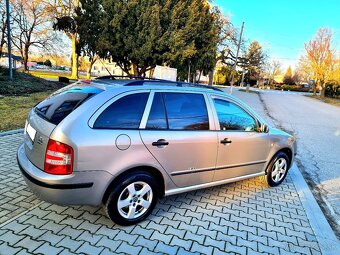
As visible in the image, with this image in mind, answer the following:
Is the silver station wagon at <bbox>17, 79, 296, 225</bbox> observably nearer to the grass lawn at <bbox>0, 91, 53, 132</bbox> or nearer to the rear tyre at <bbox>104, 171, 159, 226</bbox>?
the rear tyre at <bbox>104, 171, 159, 226</bbox>

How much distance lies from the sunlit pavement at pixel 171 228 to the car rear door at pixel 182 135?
495 millimetres

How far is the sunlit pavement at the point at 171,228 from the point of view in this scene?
2.80 m

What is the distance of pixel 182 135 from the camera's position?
11.0 ft

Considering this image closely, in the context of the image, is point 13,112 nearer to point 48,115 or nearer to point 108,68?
point 48,115

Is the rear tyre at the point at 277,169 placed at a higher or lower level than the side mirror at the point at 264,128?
lower

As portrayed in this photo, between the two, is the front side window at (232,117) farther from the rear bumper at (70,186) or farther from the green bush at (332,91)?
the green bush at (332,91)

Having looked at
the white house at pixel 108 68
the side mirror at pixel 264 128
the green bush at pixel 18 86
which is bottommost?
the green bush at pixel 18 86

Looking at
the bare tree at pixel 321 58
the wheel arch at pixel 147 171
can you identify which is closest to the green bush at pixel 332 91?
the bare tree at pixel 321 58

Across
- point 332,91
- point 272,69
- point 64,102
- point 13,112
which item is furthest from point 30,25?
point 272,69

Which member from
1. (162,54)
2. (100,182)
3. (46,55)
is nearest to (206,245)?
(100,182)

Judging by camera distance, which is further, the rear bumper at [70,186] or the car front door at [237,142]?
the car front door at [237,142]

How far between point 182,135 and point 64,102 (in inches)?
56.8

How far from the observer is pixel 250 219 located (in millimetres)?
3648

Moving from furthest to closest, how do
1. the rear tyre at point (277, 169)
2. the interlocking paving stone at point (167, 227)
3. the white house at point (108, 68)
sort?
the white house at point (108, 68)
the rear tyre at point (277, 169)
the interlocking paving stone at point (167, 227)
